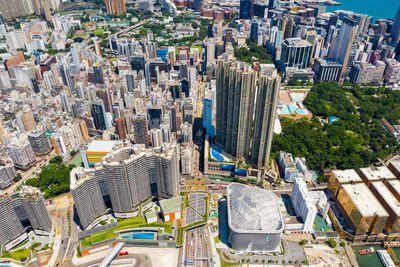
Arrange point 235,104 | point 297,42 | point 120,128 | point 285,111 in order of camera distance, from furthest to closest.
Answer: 1. point 297,42
2. point 285,111
3. point 120,128
4. point 235,104

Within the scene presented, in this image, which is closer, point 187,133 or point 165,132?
point 165,132

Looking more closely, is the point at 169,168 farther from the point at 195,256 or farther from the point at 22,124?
the point at 22,124

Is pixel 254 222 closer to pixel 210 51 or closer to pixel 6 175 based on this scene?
pixel 6 175

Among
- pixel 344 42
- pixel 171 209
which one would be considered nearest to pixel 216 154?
pixel 171 209

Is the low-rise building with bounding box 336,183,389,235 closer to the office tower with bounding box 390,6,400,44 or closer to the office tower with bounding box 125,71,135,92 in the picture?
the office tower with bounding box 125,71,135,92

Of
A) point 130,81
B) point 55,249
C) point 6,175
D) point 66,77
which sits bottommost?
point 55,249

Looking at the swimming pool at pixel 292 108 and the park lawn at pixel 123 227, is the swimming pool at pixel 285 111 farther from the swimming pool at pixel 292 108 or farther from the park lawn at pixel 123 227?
the park lawn at pixel 123 227

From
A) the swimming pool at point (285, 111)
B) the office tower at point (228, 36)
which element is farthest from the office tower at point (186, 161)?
the office tower at point (228, 36)
